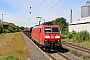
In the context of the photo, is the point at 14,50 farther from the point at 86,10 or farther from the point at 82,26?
the point at 86,10

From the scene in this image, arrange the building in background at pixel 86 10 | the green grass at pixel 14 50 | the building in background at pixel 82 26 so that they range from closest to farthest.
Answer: the green grass at pixel 14 50, the building in background at pixel 82 26, the building in background at pixel 86 10

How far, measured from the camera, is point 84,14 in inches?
2532

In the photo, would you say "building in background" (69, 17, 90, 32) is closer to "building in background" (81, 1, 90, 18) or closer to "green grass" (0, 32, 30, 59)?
"building in background" (81, 1, 90, 18)

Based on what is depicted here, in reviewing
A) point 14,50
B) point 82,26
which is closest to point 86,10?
point 82,26

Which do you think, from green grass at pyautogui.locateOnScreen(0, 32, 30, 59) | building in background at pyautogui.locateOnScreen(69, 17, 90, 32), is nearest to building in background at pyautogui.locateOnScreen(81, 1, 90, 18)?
building in background at pyautogui.locateOnScreen(69, 17, 90, 32)

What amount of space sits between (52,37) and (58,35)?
71 centimetres

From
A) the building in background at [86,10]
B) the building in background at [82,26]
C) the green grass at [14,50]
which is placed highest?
the building in background at [86,10]

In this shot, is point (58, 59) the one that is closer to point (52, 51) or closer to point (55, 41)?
point (55, 41)

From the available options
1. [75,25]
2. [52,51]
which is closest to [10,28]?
[75,25]

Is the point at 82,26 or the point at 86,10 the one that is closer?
the point at 82,26

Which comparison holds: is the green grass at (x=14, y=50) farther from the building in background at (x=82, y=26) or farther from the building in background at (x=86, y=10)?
the building in background at (x=86, y=10)

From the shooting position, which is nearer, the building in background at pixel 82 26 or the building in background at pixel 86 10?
the building in background at pixel 82 26

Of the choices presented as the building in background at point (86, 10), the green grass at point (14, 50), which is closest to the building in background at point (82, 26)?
the building in background at point (86, 10)

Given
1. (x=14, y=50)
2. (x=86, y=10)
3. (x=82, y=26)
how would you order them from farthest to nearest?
(x=86, y=10) → (x=82, y=26) → (x=14, y=50)
